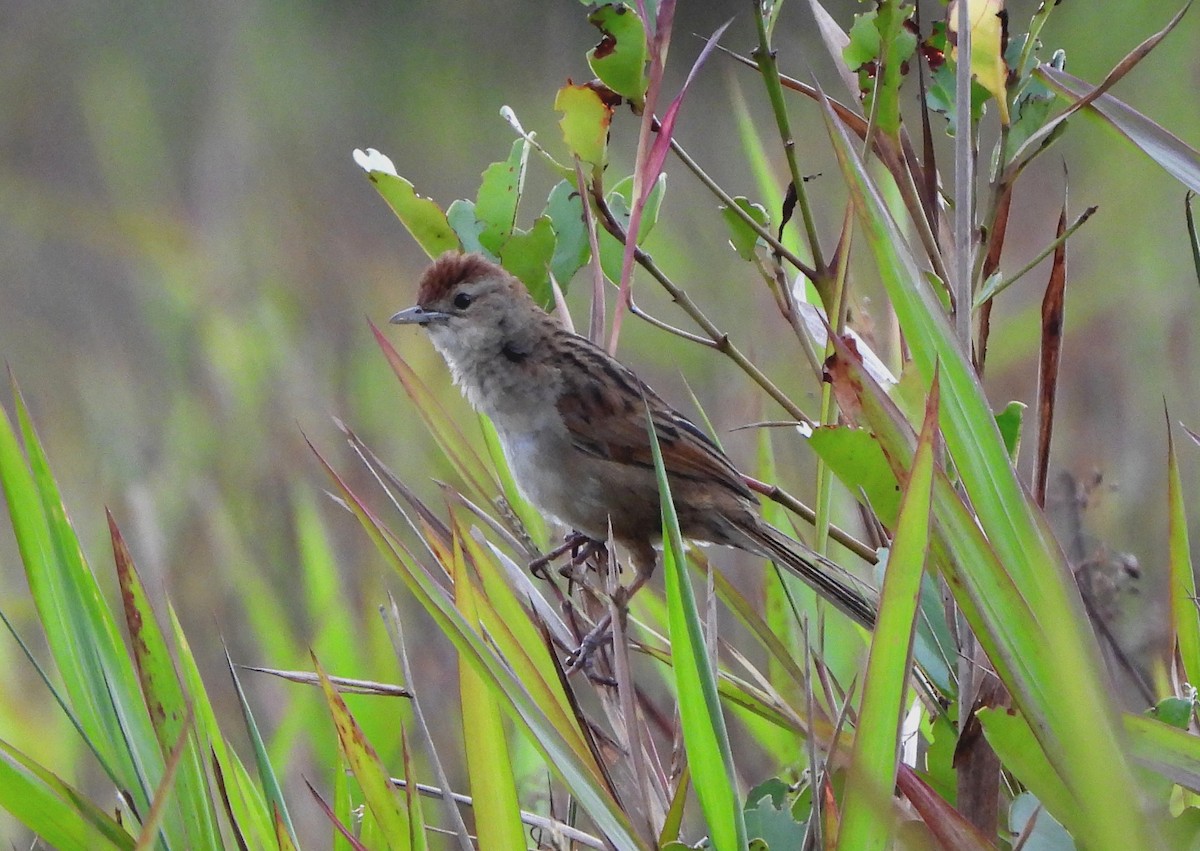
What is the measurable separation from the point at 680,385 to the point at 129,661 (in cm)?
269

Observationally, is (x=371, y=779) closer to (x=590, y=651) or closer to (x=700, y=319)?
(x=590, y=651)

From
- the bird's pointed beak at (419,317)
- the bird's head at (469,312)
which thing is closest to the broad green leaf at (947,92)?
the bird's head at (469,312)

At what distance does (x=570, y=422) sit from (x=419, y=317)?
15.6 inches

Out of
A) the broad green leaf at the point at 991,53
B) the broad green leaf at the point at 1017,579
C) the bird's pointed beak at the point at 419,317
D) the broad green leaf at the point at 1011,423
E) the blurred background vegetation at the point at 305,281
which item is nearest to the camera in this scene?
the broad green leaf at the point at 1017,579

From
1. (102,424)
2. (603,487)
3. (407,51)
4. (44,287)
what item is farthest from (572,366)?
(407,51)

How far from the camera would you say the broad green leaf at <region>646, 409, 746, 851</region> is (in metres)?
1.05

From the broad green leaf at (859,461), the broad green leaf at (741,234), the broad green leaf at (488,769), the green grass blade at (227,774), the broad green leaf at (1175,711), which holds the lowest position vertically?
the green grass blade at (227,774)

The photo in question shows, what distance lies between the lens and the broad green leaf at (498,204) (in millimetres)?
1749

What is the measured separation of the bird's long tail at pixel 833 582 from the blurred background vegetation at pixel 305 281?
1.29ft

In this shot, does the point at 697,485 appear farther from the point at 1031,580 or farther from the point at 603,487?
the point at 1031,580

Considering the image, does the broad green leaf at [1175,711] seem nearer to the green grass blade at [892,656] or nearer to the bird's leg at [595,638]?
the green grass blade at [892,656]

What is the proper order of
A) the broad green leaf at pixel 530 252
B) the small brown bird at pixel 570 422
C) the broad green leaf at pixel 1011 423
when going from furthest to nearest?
the small brown bird at pixel 570 422 < the broad green leaf at pixel 530 252 < the broad green leaf at pixel 1011 423

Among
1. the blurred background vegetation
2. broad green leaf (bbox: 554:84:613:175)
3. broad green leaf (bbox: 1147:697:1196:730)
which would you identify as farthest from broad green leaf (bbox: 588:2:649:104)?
broad green leaf (bbox: 1147:697:1196:730)

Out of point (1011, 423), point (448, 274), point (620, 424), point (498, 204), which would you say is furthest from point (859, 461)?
point (448, 274)
